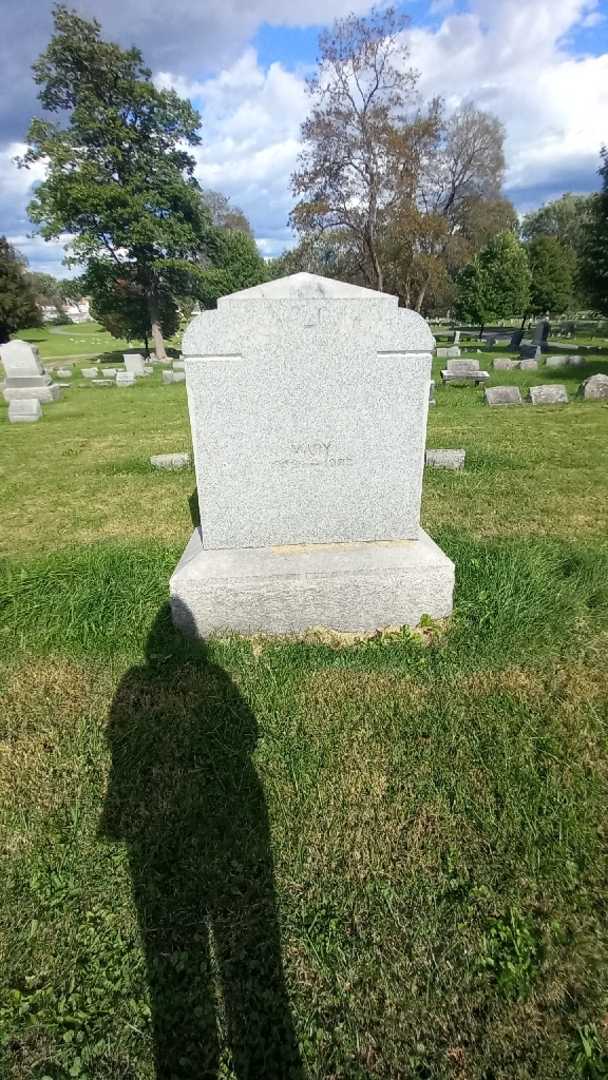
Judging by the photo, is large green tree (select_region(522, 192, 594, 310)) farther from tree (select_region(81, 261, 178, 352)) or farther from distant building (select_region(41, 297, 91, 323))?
distant building (select_region(41, 297, 91, 323))

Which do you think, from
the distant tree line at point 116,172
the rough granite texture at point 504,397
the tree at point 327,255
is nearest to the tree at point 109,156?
the distant tree line at point 116,172

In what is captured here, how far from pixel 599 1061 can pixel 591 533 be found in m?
3.86

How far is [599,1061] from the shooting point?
1313 millimetres

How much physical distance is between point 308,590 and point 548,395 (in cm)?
1069

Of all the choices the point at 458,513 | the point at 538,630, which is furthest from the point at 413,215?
the point at 538,630

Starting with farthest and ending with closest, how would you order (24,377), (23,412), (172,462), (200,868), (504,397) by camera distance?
(24,377) → (23,412) → (504,397) → (172,462) → (200,868)

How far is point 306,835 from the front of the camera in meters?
1.90

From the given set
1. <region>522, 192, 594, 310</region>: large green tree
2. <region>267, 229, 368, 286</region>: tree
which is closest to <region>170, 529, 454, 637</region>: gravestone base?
<region>267, 229, 368, 286</region>: tree

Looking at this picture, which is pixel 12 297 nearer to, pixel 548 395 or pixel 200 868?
pixel 548 395

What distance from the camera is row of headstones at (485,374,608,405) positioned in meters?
11.1

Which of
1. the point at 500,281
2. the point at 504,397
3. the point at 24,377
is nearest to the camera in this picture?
the point at 504,397

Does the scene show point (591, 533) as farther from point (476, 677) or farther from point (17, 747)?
point (17, 747)

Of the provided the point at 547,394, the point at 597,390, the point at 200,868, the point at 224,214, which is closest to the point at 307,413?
the point at 200,868

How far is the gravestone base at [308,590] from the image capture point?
2906 mm
